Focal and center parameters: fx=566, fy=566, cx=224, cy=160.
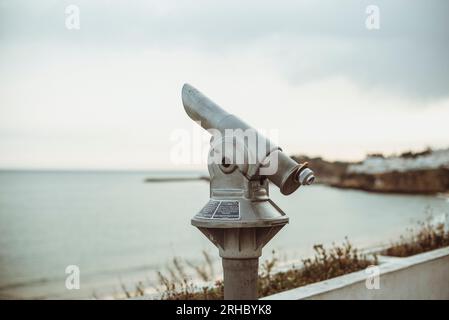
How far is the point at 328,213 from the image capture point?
3472cm

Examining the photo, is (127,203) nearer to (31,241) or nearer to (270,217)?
(31,241)

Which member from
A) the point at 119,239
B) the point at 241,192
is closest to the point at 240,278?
the point at 241,192

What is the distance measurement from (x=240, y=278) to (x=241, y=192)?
0.45m

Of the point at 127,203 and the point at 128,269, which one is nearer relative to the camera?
the point at 128,269

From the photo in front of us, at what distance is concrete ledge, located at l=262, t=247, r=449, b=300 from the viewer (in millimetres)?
4227

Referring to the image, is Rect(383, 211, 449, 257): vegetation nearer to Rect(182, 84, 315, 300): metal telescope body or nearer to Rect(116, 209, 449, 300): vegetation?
Rect(116, 209, 449, 300): vegetation

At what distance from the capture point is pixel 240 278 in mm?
2910

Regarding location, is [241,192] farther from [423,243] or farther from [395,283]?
[423,243]

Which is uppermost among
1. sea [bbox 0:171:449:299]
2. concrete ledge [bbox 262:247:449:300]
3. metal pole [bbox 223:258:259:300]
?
metal pole [bbox 223:258:259:300]

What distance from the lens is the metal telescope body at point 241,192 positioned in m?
2.76

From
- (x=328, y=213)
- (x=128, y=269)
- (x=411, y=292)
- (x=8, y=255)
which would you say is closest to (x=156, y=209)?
(x=328, y=213)

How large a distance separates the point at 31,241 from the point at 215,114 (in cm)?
2040

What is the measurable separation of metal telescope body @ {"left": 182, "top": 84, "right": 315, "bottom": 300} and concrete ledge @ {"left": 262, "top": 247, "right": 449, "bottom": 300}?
1171mm

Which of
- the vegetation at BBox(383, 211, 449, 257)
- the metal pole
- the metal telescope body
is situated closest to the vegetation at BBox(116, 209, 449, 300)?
the vegetation at BBox(383, 211, 449, 257)
